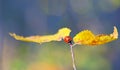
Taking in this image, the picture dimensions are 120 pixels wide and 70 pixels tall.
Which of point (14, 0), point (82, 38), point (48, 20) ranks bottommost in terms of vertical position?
point (82, 38)

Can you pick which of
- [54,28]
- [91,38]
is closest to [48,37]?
[54,28]

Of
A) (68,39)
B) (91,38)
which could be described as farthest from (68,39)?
(91,38)

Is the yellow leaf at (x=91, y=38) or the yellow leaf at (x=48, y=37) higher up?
the yellow leaf at (x=48, y=37)

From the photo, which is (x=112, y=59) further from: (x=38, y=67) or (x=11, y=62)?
(x=11, y=62)

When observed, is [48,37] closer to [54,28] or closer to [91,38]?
[54,28]

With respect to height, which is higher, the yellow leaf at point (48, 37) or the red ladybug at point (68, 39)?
the yellow leaf at point (48, 37)

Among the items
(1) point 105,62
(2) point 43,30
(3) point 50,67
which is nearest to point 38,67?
(3) point 50,67
